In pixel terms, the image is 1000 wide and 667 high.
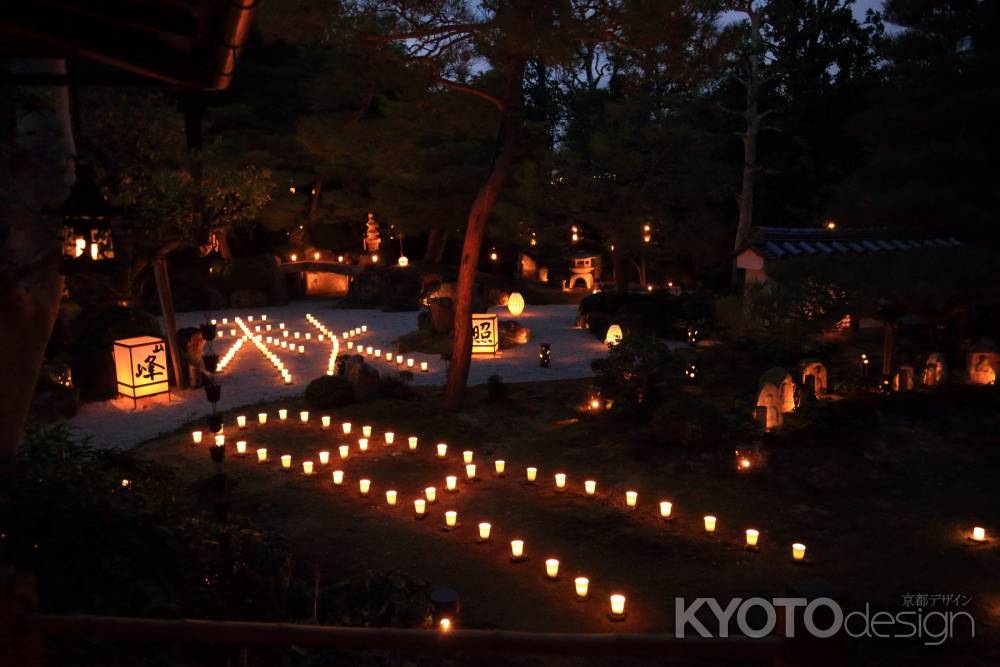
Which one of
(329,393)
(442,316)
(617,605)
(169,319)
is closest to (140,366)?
(169,319)

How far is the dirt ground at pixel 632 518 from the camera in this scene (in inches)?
261

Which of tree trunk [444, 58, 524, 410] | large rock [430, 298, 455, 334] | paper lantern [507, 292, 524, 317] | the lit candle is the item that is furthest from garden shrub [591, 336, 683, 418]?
paper lantern [507, 292, 524, 317]

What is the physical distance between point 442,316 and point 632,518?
11.7 m

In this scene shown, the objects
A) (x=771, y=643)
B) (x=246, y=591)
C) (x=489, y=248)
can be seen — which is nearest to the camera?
(x=771, y=643)

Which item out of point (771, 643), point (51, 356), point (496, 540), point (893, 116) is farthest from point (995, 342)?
point (51, 356)

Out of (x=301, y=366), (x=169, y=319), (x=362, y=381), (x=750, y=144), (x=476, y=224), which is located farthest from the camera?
(x=750, y=144)

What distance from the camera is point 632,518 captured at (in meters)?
8.48

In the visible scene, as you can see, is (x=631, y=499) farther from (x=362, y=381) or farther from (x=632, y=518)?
(x=362, y=381)

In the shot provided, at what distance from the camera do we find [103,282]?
1498 centimetres

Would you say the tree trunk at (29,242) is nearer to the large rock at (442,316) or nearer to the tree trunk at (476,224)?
the tree trunk at (476,224)

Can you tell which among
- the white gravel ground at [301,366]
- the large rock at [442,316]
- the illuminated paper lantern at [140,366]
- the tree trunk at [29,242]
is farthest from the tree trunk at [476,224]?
the tree trunk at [29,242]

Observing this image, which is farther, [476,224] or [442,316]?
[442,316]

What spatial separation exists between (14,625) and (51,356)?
41.2ft

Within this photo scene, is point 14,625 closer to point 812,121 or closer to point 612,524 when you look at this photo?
point 612,524
